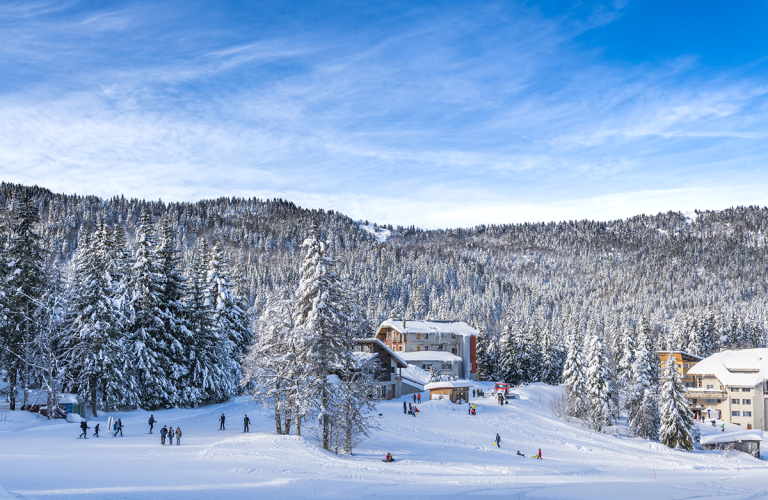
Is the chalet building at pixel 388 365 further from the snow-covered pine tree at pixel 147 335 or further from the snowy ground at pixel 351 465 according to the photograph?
the snow-covered pine tree at pixel 147 335

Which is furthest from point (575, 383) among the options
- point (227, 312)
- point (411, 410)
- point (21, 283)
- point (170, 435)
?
point (21, 283)

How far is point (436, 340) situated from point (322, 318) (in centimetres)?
6054

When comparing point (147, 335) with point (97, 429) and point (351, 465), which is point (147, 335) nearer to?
point (97, 429)

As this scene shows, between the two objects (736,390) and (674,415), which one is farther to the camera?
(736,390)

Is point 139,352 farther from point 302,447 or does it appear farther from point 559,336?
point 559,336

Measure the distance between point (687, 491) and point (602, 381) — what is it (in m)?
28.1

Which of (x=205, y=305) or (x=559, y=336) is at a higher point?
(x=205, y=305)

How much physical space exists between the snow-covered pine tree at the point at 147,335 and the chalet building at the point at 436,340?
4884 centimetres

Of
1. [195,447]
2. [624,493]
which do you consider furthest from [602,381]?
[195,447]

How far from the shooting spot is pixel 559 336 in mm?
105688

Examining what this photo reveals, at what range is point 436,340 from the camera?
8894 cm

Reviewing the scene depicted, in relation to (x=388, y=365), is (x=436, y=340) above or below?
above

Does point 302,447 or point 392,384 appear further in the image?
point 392,384

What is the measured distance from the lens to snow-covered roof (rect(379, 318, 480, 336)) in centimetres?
8738
